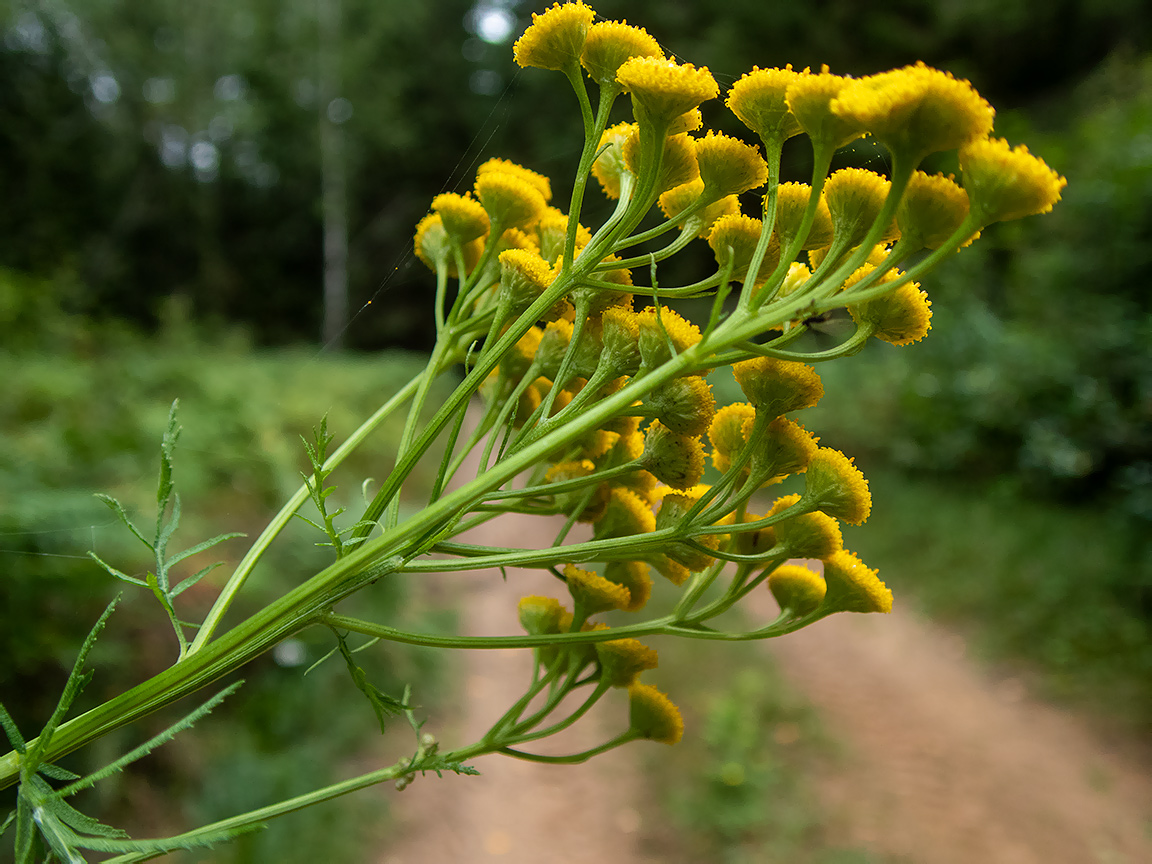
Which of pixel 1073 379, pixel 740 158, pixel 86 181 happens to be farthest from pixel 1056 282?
pixel 86 181

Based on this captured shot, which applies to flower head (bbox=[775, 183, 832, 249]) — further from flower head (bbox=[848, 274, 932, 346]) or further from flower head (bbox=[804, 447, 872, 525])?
A: flower head (bbox=[804, 447, 872, 525])

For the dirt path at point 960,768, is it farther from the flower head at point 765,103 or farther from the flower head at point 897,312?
the flower head at point 765,103

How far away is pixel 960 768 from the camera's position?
302cm

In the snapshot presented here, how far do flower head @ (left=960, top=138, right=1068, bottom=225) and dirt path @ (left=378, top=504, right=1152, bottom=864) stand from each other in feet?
6.89

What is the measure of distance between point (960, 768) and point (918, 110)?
344 cm

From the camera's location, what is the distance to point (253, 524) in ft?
8.77

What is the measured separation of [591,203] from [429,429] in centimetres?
28

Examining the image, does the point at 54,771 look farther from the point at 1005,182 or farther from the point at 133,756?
the point at 1005,182

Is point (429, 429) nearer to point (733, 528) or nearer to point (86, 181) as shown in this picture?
point (733, 528)

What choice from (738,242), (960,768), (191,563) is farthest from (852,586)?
(960,768)

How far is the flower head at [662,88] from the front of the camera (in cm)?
42

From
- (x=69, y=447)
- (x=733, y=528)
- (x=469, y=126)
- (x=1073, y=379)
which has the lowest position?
(x=69, y=447)

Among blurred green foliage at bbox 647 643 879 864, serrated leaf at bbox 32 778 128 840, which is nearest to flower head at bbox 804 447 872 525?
serrated leaf at bbox 32 778 128 840

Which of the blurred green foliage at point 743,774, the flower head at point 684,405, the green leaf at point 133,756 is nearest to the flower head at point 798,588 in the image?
the flower head at point 684,405
